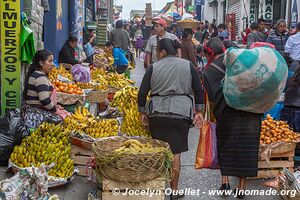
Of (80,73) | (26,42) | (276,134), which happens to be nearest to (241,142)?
(276,134)

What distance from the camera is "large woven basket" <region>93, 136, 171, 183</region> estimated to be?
4910 mm

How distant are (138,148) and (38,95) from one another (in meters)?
1.97

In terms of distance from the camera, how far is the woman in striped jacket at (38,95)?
6.57m

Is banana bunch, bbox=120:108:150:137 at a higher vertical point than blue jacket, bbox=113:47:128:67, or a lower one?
lower

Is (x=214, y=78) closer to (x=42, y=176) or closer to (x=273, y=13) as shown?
(x=42, y=176)

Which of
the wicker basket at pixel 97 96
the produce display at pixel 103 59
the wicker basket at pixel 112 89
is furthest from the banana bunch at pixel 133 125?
the produce display at pixel 103 59

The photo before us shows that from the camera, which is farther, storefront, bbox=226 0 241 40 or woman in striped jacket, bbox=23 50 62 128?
storefront, bbox=226 0 241 40

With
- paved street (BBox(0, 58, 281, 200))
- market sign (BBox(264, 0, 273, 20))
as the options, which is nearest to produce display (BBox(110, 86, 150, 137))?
paved street (BBox(0, 58, 281, 200))

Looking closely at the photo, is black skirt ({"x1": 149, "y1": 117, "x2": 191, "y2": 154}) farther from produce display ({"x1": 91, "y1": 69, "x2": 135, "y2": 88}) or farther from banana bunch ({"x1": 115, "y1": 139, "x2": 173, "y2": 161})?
produce display ({"x1": 91, "y1": 69, "x2": 135, "y2": 88})

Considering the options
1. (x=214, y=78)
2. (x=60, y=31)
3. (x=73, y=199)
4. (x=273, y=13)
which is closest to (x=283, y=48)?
(x=60, y=31)

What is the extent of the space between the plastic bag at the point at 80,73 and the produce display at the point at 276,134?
15.6 ft

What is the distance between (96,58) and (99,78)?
4564 mm

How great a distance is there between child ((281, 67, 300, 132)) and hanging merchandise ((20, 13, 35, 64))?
365 centimetres

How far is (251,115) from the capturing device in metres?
5.68
